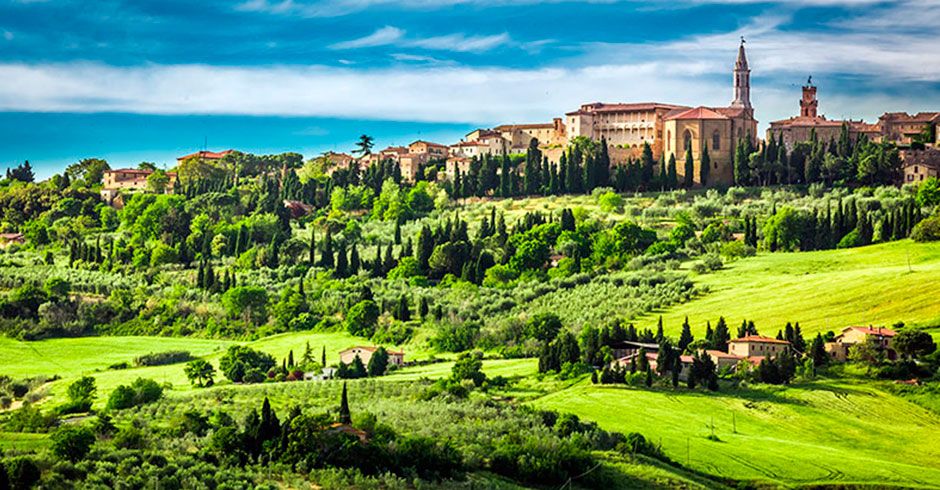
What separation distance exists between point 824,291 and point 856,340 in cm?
1134

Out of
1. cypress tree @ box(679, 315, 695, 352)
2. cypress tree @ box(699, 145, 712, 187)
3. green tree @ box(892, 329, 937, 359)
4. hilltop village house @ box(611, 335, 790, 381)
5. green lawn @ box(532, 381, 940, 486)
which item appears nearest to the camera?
green lawn @ box(532, 381, 940, 486)

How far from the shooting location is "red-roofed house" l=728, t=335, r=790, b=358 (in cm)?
6700

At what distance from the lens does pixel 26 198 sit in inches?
5089

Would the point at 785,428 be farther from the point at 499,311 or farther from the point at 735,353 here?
the point at 499,311

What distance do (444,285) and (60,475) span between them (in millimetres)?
53290

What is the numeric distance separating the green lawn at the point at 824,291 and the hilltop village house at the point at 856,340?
3.08 m

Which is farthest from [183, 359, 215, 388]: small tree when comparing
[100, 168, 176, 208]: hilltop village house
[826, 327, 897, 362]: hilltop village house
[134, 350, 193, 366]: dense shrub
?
[100, 168, 176, 208]: hilltop village house

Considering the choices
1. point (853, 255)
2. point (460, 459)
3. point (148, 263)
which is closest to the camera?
point (460, 459)

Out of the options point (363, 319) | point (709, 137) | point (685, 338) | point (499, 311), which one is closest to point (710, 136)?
point (709, 137)

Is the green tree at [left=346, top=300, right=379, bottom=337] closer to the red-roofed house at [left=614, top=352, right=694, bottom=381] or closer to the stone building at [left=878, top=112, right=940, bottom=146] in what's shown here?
the red-roofed house at [left=614, top=352, right=694, bottom=381]

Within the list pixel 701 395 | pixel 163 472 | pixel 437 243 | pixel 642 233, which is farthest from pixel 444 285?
pixel 163 472

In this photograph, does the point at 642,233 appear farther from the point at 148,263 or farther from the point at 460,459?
the point at 460,459

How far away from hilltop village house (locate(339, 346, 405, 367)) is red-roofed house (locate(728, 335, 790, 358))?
1829 cm

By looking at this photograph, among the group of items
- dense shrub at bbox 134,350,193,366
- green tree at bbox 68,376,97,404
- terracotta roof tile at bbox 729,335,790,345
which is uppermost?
terracotta roof tile at bbox 729,335,790,345
